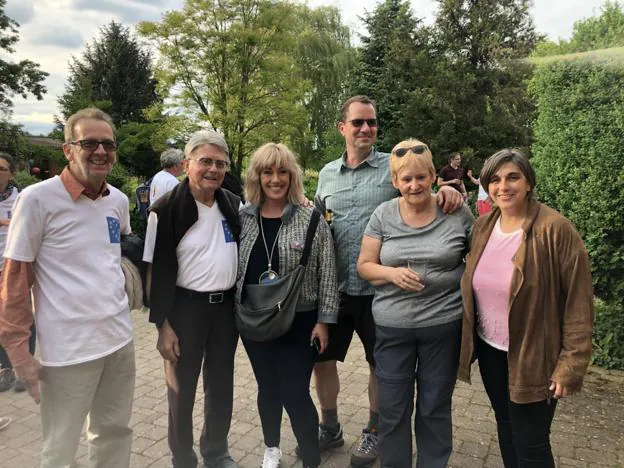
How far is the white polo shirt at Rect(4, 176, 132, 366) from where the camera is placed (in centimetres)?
225

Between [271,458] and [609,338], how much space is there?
12.9 feet

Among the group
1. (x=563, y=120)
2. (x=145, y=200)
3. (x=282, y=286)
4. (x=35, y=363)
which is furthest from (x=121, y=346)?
(x=145, y=200)

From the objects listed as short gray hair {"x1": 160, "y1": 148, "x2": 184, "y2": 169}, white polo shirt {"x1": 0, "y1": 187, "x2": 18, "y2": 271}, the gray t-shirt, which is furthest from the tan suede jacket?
short gray hair {"x1": 160, "y1": 148, "x2": 184, "y2": 169}

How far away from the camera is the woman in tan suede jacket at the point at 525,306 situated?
2.22m

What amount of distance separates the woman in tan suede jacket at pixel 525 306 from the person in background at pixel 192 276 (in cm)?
148

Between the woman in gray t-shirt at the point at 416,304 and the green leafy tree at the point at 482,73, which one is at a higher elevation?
the green leafy tree at the point at 482,73

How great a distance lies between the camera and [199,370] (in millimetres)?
3006

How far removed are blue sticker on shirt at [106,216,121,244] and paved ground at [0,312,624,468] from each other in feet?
5.89

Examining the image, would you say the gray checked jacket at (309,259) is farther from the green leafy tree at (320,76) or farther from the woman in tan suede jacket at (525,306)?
the green leafy tree at (320,76)

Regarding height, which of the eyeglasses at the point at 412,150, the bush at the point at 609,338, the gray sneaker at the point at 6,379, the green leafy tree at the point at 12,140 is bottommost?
the gray sneaker at the point at 6,379

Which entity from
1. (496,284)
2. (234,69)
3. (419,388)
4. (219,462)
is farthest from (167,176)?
(234,69)

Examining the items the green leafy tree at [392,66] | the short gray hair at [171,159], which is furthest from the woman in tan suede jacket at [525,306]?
the green leafy tree at [392,66]

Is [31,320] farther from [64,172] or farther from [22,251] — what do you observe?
[64,172]

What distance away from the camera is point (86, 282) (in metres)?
2.39
